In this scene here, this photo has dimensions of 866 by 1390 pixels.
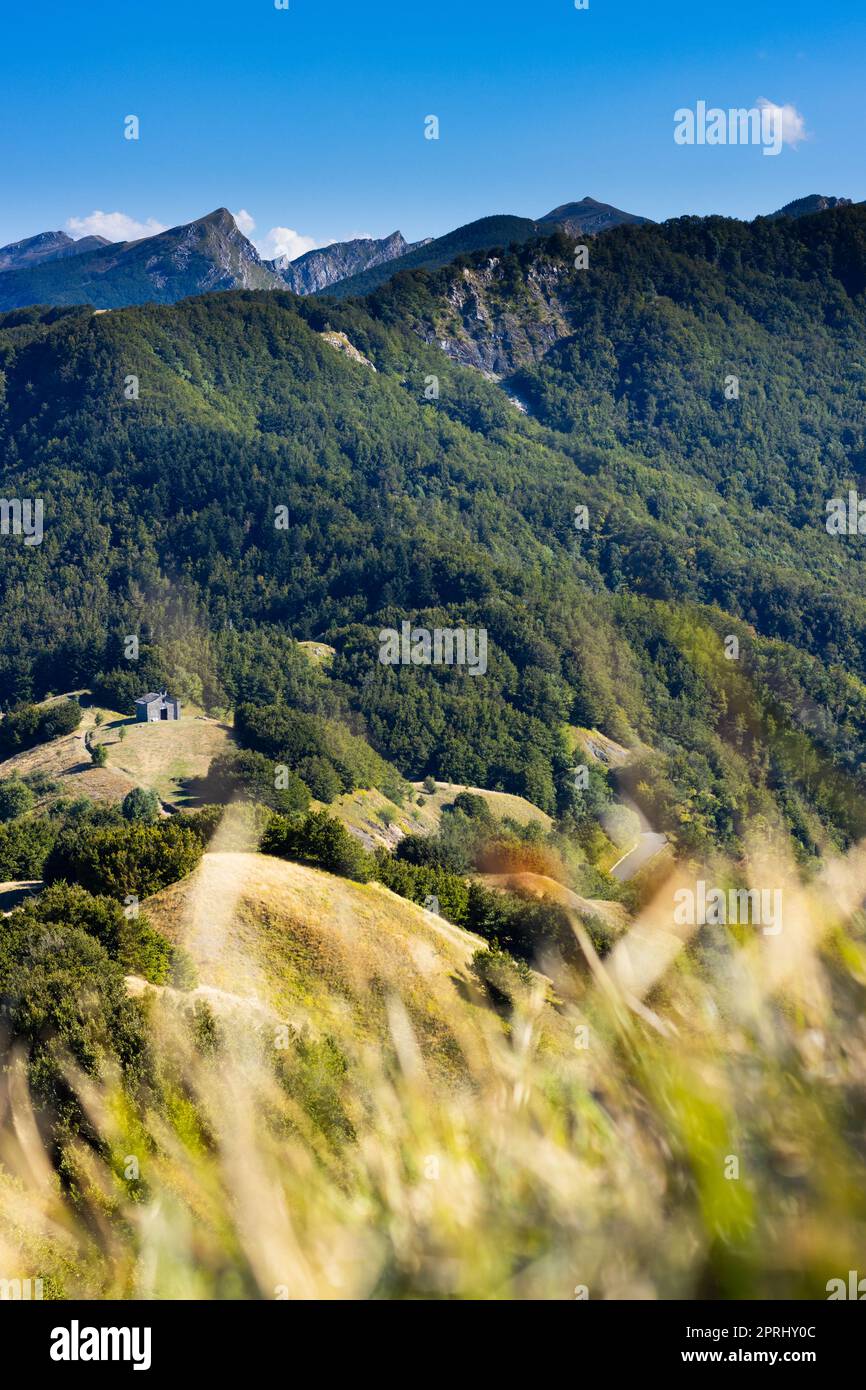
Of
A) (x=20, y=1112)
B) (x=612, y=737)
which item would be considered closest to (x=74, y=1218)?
(x=20, y=1112)

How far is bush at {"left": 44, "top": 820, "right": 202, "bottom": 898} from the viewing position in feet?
113

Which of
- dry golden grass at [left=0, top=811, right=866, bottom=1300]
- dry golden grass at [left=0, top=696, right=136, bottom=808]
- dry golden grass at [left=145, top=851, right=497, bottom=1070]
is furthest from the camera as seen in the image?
dry golden grass at [left=0, top=696, right=136, bottom=808]

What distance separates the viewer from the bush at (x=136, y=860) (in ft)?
113

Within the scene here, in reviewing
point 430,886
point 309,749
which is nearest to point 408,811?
point 309,749

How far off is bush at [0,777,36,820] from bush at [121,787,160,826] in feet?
26.3

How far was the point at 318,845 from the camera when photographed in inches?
1454

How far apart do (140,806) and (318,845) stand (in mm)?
38967

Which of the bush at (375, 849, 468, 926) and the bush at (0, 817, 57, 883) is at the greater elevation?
the bush at (375, 849, 468, 926)

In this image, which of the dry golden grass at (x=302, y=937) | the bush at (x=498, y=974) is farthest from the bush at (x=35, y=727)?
the bush at (x=498, y=974)

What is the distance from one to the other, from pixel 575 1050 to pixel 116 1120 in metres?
10.4

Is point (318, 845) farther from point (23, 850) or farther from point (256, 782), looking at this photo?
point (256, 782)

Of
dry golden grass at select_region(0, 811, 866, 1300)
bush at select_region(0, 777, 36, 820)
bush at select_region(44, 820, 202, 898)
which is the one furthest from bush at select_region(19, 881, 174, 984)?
bush at select_region(0, 777, 36, 820)

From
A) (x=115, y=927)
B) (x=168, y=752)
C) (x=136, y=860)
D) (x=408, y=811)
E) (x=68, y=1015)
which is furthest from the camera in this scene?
(x=408, y=811)

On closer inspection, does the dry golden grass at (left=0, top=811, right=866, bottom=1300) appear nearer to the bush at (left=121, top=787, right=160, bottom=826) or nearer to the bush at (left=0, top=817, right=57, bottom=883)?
the bush at (left=0, top=817, right=57, bottom=883)
